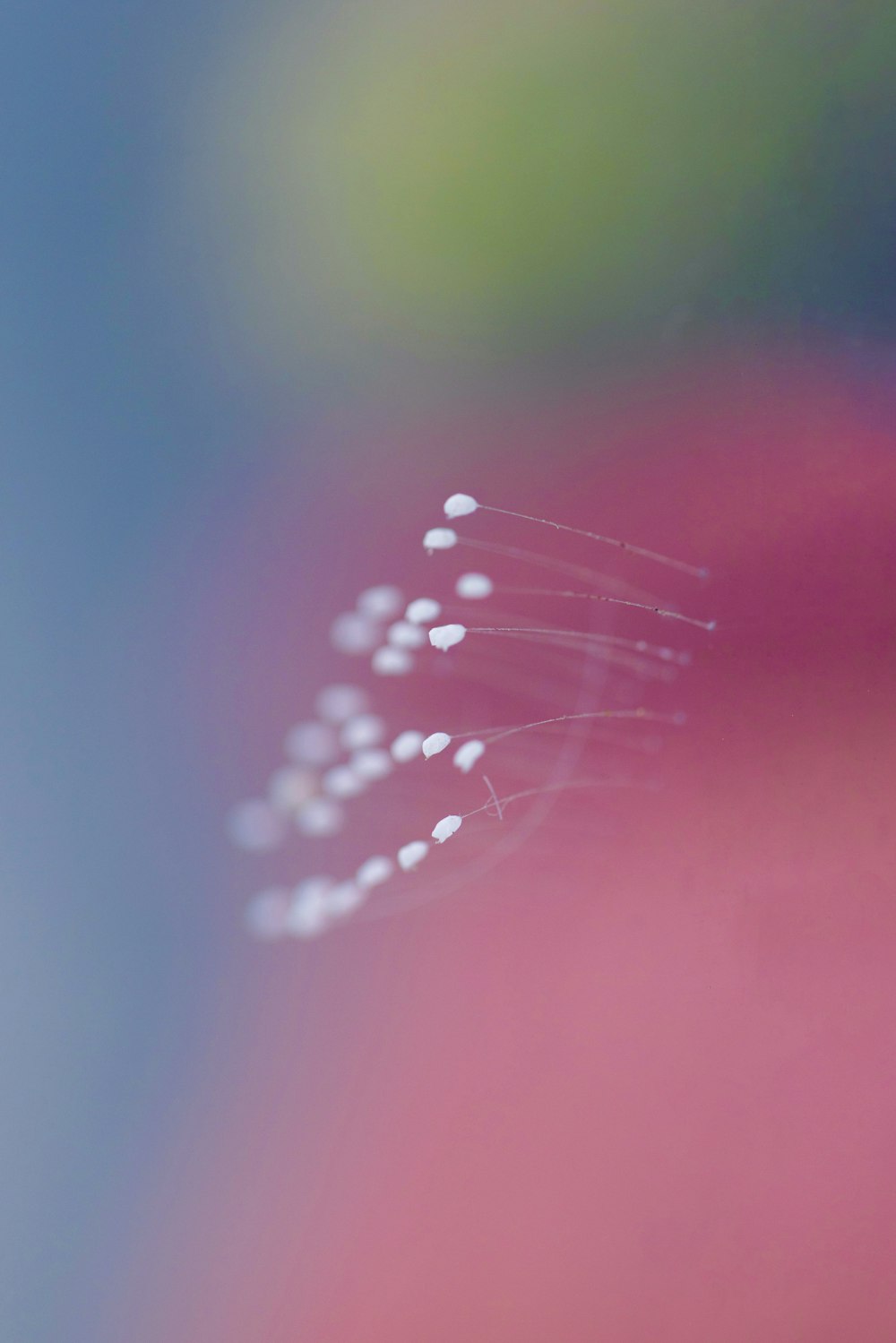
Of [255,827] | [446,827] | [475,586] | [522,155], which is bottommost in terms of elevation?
[446,827]

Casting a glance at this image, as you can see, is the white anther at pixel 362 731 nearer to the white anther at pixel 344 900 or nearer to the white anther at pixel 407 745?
the white anther at pixel 407 745

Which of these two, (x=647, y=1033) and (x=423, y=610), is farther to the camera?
(x=423, y=610)

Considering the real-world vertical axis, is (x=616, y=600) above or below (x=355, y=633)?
below

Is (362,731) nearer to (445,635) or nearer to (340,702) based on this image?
(340,702)

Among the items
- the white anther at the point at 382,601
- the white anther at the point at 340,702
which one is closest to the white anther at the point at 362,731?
the white anther at the point at 340,702

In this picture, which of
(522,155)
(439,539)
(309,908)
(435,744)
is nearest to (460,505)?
(439,539)

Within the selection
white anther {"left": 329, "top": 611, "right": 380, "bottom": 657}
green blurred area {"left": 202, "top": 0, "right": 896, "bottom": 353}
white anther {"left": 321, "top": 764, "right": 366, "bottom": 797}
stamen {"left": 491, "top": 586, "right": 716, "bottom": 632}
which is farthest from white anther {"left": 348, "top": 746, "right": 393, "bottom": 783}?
green blurred area {"left": 202, "top": 0, "right": 896, "bottom": 353}

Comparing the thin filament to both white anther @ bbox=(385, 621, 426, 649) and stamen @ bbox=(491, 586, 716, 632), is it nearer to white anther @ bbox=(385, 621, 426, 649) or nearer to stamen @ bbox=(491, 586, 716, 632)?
stamen @ bbox=(491, 586, 716, 632)

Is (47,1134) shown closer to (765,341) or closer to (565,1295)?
(565,1295)
